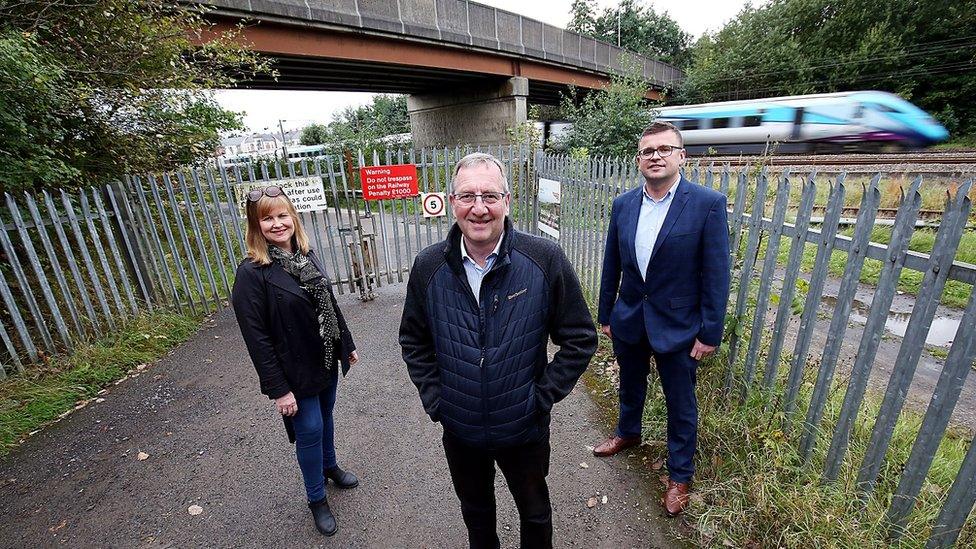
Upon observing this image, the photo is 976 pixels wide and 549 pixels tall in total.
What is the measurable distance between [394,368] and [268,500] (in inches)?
68.7

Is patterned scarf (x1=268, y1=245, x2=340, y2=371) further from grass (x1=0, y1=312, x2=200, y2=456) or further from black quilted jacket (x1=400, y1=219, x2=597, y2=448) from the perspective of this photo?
grass (x1=0, y1=312, x2=200, y2=456)

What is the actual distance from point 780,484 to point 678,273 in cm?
132

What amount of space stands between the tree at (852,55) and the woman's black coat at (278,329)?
32.2m

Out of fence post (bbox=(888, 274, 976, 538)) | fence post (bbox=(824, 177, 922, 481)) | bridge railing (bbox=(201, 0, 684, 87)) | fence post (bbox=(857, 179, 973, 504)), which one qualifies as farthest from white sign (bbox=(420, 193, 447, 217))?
bridge railing (bbox=(201, 0, 684, 87))

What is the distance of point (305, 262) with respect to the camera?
2.34 metres

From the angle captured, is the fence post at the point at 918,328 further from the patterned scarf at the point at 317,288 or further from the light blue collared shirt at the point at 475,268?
the patterned scarf at the point at 317,288

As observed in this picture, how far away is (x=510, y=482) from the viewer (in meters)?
1.97

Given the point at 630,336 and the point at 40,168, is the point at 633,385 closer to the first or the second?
the point at 630,336

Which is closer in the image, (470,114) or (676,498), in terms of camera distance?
(676,498)

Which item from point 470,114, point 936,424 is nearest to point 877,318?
point 936,424

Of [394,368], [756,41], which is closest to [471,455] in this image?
[394,368]

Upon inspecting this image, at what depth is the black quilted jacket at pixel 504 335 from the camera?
1.75 metres

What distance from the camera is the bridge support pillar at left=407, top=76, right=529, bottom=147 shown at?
1772 cm

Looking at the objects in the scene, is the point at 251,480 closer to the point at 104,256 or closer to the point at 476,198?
the point at 476,198
